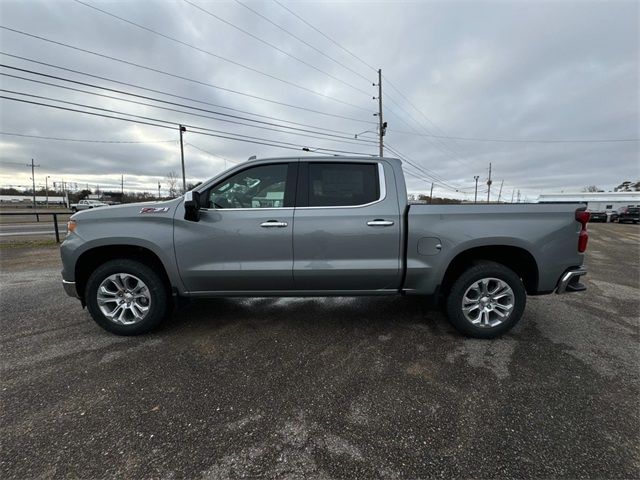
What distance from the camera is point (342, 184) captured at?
3.41 meters

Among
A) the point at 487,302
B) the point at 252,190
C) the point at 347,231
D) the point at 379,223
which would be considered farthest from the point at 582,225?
the point at 252,190

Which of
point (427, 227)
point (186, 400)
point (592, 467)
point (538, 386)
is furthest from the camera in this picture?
point (427, 227)

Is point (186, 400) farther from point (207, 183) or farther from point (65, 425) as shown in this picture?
point (207, 183)

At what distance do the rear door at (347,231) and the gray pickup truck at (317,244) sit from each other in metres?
0.01

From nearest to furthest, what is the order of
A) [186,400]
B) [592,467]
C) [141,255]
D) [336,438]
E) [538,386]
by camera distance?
[592,467]
[336,438]
[186,400]
[538,386]
[141,255]

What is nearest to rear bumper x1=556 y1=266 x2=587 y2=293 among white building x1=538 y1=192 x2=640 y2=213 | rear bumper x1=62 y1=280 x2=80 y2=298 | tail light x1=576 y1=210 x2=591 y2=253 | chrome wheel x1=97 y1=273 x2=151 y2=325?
tail light x1=576 y1=210 x2=591 y2=253

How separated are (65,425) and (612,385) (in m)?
4.19

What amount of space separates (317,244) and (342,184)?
71 centimetres

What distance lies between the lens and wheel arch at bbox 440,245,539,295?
11.1 ft

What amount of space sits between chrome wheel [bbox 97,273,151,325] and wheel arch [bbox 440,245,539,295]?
10.7 ft

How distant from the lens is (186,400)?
2402 mm

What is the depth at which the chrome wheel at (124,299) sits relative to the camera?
340 centimetres

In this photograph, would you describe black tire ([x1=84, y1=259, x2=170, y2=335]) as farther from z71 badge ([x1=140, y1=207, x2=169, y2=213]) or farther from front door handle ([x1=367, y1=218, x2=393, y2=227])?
front door handle ([x1=367, y1=218, x2=393, y2=227])

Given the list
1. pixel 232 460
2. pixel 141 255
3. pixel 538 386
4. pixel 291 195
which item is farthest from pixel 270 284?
pixel 538 386
